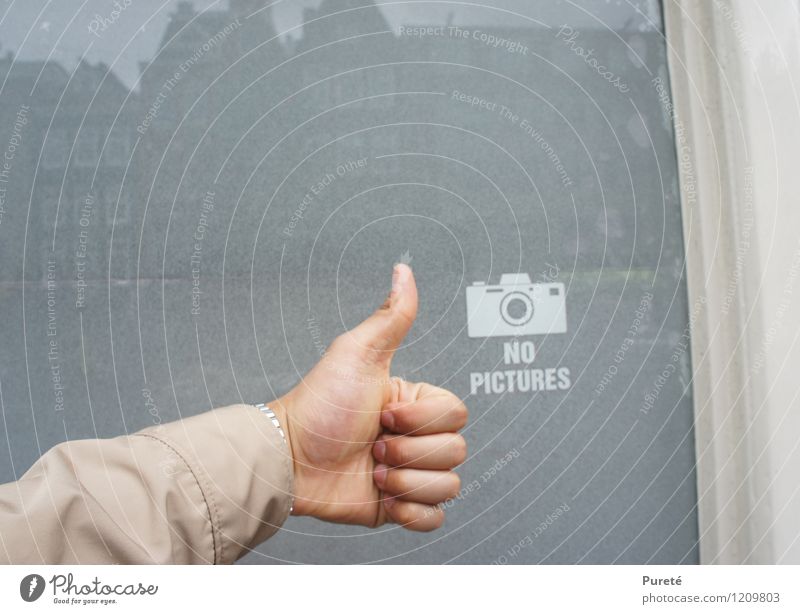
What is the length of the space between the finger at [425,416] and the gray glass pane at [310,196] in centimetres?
6

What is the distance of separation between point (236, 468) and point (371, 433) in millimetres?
138

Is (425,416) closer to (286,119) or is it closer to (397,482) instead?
(397,482)

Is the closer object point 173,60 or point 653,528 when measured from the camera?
point 173,60

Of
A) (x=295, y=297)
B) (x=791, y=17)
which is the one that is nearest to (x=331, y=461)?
(x=295, y=297)

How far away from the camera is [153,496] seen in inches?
21.5

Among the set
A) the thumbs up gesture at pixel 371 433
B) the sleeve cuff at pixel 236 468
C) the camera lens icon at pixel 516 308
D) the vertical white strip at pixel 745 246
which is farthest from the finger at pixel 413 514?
the vertical white strip at pixel 745 246

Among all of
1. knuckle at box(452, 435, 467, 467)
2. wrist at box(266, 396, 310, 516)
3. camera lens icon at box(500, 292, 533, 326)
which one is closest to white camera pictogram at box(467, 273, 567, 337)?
camera lens icon at box(500, 292, 533, 326)

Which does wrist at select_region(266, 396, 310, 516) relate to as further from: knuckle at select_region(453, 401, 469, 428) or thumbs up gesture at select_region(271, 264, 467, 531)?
knuckle at select_region(453, 401, 469, 428)

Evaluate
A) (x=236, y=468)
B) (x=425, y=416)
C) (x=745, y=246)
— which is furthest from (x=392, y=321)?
(x=745, y=246)

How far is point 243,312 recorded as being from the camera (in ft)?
2.27

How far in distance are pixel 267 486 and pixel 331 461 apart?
0.24ft

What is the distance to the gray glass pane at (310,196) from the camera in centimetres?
68

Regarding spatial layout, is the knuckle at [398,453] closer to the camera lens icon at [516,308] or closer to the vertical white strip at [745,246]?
the camera lens icon at [516,308]

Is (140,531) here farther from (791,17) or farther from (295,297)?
(791,17)
